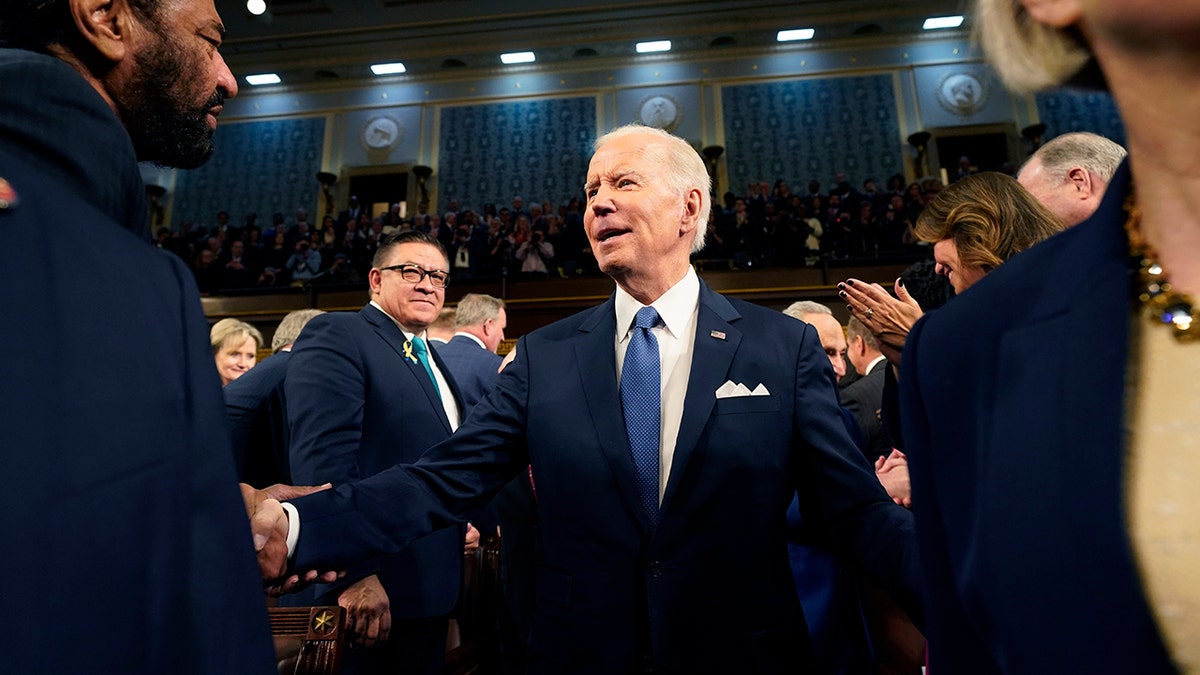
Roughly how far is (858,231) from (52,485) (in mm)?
9476

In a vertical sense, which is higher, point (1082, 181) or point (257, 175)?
point (257, 175)

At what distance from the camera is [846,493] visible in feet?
4.44

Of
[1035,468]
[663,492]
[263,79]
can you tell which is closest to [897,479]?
[663,492]

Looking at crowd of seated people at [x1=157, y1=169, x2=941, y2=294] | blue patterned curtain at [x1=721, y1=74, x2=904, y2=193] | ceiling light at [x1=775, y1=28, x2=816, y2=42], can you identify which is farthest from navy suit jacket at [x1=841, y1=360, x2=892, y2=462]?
ceiling light at [x1=775, y1=28, x2=816, y2=42]

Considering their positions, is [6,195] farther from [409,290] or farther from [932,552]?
[409,290]

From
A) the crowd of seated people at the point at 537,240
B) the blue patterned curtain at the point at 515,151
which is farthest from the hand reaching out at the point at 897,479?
the blue patterned curtain at the point at 515,151

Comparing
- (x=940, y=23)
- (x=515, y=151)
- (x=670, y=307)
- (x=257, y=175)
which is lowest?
(x=670, y=307)

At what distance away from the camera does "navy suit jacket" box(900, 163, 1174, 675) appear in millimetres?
541

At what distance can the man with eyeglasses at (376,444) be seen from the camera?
203 centimetres

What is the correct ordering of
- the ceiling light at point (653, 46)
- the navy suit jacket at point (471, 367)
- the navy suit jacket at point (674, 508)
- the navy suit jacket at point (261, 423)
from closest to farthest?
the navy suit jacket at point (674, 508) < the navy suit jacket at point (261, 423) < the navy suit jacket at point (471, 367) < the ceiling light at point (653, 46)

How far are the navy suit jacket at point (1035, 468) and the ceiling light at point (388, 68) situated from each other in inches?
530

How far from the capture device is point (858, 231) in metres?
9.12

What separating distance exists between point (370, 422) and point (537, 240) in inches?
295

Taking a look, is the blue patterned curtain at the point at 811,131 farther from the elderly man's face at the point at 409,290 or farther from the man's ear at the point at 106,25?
the man's ear at the point at 106,25
